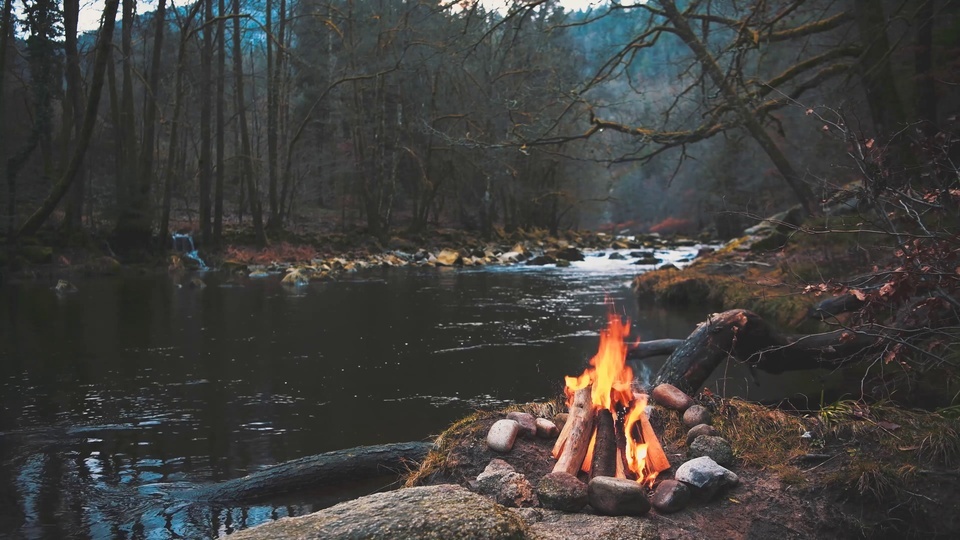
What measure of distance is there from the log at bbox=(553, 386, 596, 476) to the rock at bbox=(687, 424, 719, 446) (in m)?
0.67

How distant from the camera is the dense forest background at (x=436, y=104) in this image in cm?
1145

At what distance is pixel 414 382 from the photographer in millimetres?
8344

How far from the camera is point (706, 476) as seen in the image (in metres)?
3.89

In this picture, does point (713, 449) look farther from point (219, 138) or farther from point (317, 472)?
point (219, 138)

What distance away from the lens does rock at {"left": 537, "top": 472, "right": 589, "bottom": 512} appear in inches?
149

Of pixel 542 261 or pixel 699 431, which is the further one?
pixel 542 261

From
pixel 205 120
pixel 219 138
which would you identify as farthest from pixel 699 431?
pixel 219 138

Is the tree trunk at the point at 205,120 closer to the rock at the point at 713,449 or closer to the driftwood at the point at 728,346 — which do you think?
the driftwood at the point at 728,346

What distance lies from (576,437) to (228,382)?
5.21 m

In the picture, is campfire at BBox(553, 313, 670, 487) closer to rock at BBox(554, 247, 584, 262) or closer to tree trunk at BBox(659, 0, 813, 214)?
tree trunk at BBox(659, 0, 813, 214)

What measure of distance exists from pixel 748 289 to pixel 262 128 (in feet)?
115

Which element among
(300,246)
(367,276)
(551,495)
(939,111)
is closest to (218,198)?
(300,246)

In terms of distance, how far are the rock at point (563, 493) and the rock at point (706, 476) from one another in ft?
1.94

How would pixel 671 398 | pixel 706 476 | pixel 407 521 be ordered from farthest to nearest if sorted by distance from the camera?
1. pixel 671 398
2. pixel 706 476
3. pixel 407 521
